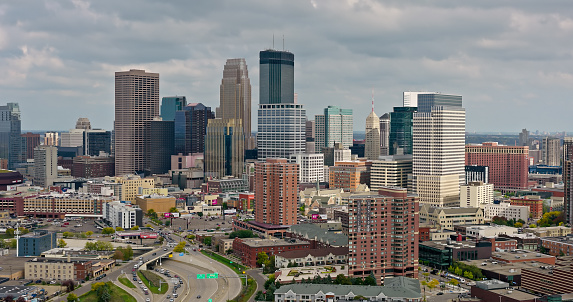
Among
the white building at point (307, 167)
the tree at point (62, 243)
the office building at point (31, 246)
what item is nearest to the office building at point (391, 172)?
the white building at point (307, 167)

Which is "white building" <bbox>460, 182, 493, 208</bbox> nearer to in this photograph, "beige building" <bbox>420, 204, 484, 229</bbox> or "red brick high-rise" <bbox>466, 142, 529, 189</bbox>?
"beige building" <bbox>420, 204, 484, 229</bbox>

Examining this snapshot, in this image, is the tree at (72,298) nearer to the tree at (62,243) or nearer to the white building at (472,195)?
the tree at (62,243)

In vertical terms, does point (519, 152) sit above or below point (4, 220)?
above

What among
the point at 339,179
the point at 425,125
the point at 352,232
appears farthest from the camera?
the point at 339,179

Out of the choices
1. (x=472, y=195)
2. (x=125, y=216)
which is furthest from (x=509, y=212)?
(x=125, y=216)

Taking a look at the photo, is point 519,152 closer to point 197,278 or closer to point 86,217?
point 86,217

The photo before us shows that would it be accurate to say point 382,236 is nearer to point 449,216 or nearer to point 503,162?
point 449,216

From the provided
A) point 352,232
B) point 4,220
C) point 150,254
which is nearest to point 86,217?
point 4,220
